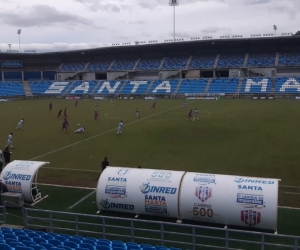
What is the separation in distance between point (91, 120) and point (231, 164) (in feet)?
75.9

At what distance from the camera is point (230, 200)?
40.2 ft

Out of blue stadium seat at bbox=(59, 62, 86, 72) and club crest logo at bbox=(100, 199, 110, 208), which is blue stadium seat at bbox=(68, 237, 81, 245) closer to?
club crest logo at bbox=(100, 199, 110, 208)

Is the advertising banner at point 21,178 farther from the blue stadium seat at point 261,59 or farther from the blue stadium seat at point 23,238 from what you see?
the blue stadium seat at point 261,59

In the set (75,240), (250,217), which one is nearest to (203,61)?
(250,217)

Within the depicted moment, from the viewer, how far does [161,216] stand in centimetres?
1347

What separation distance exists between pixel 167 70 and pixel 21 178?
74731mm

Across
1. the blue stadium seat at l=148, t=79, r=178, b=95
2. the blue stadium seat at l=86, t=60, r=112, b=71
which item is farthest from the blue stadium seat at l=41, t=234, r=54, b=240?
the blue stadium seat at l=86, t=60, r=112, b=71

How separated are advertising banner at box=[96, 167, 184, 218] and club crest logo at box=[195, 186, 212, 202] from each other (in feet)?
2.60

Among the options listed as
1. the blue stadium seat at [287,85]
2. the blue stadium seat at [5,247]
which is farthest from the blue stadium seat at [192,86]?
the blue stadium seat at [5,247]

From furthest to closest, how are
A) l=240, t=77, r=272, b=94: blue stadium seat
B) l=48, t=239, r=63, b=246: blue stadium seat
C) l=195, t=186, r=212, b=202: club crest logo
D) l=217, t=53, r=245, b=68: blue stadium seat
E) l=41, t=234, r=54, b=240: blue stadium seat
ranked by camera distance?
l=217, t=53, r=245, b=68: blue stadium seat < l=240, t=77, r=272, b=94: blue stadium seat < l=195, t=186, r=212, b=202: club crest logo < l=41, t=234, r=54, b=240: blue stadium seat < l=48, t=239, r=63, b=246: blue stadium seat

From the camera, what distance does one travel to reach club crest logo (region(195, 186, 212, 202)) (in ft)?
41.2

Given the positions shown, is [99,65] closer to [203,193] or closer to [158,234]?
[203,193]

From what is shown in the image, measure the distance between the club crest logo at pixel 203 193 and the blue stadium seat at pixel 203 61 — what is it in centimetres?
7470

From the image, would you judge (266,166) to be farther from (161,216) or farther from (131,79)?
(131,79)
